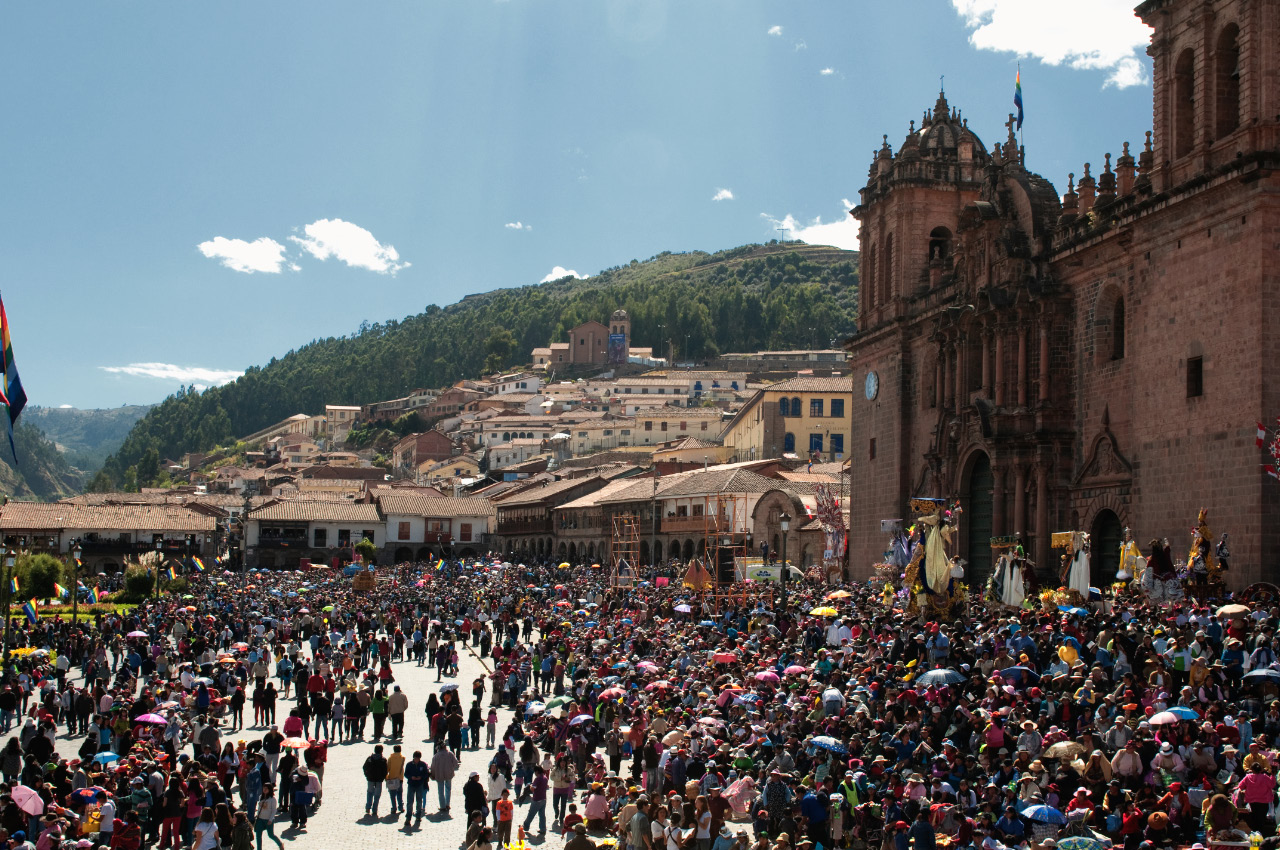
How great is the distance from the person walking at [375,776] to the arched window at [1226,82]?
18490 millimetres

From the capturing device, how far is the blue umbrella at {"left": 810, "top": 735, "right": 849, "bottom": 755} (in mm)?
15523

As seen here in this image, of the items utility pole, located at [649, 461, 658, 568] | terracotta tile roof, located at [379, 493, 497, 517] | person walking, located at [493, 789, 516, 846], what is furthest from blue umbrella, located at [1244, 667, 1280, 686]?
terracotta tile roof, located at [379, 493, 497, 517]

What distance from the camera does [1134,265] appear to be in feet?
87.8

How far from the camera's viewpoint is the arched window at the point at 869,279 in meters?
41.0

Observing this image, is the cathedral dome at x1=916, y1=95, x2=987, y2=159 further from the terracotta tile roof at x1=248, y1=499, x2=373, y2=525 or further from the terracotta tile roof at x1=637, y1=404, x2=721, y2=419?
Answer: the terracotta tile roof at x1=637, y1=404, x2=721, y2=419

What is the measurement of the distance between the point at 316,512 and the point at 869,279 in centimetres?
5491

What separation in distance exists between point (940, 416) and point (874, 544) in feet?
19.3

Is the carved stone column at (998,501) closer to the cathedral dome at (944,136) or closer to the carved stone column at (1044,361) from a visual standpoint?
the carved stone column at (1044,361)

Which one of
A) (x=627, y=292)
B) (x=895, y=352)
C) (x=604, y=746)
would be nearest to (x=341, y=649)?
(x=604, y=746)

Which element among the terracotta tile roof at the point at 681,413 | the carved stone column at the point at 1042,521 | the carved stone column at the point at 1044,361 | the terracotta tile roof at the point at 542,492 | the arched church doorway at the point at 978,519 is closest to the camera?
the carved stone column at the point at 1042,521

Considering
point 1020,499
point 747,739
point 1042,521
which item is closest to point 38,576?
point 1020,499

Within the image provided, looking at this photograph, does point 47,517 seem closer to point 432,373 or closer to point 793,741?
point 793,741

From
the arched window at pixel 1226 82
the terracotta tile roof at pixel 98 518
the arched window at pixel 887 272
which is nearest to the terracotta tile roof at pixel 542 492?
the terracotta tile roof at pixel 98 518

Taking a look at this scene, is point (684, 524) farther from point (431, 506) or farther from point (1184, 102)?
point (1184, 102)
